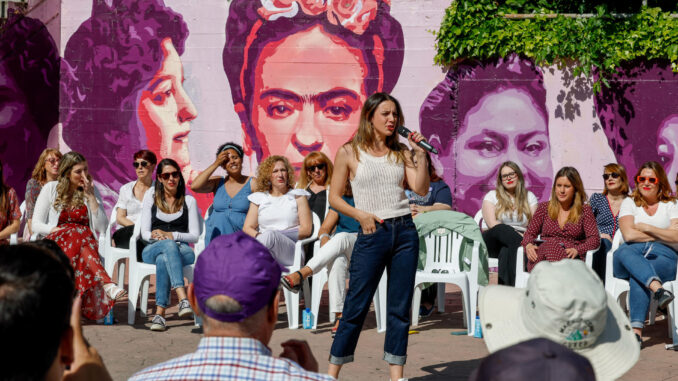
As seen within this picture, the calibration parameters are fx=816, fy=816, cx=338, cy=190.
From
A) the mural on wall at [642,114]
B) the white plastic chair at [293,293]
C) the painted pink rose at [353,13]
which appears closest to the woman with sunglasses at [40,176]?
the white plastic chair at [293,293]

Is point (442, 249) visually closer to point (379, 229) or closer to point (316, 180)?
point (316, 180)

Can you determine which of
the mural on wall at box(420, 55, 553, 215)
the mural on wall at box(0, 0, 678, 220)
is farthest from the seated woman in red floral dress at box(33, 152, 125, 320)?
the mural on wall at box(420, 55, 553, 215)

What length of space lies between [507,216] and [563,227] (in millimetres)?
945

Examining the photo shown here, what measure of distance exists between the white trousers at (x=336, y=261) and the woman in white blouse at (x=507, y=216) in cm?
138

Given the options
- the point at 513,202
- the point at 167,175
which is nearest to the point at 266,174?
the point at 167,175

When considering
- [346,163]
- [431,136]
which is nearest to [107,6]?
[431,136]

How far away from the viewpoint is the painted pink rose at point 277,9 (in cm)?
1020

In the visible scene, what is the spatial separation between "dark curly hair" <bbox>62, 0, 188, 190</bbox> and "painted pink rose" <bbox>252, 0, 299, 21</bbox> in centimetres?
104

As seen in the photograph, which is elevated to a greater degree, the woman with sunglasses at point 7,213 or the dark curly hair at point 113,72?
the dark curly hair at point 113,72

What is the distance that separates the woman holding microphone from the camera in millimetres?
4516

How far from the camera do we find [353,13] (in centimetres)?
1008

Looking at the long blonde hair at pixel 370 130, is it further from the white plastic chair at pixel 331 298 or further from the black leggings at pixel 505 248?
the black leggings at pixel 505 248

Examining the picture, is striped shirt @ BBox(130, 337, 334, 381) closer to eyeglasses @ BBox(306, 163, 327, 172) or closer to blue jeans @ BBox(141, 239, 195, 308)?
blue jeans @ BBox(141, 239, 195, 308)

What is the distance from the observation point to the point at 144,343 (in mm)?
5867
